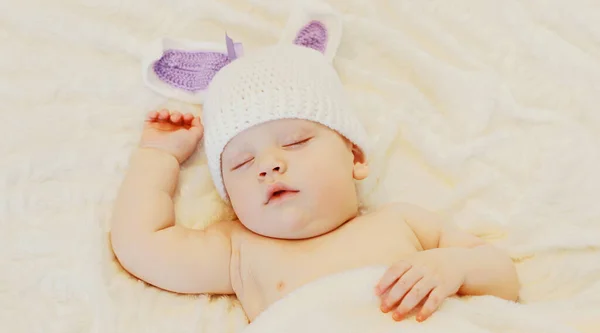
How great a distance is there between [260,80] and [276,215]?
0.78ft

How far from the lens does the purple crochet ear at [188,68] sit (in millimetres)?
1426

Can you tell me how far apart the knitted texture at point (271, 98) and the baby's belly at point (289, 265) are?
0.17 meters

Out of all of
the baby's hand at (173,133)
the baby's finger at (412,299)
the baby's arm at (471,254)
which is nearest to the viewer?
the baby's finger at (412,299)

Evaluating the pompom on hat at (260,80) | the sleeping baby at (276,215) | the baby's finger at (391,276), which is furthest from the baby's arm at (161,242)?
the baby's finger at (391,276)

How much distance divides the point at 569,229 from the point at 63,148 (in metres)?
0.92

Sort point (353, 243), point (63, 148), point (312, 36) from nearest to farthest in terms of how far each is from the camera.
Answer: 1. point (353, 243)
2. point (63, 148)
3. point (312, 36)

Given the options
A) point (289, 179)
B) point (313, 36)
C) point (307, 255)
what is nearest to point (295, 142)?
point (289, 179)

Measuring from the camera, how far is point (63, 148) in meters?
1.34

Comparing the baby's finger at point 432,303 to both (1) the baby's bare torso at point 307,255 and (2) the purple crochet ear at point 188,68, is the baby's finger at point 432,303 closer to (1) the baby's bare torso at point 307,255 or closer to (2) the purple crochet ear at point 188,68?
(1) the baby's bare torso at point 307,255

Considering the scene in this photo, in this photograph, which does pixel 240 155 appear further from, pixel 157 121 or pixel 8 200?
pixel 8 200

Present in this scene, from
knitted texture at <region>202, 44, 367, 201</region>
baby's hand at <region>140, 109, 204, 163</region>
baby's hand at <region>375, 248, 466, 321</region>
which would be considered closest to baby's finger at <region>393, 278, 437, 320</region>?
baby's hand at <region>375, 248, 466, 321</region>

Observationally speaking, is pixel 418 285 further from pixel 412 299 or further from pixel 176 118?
pixel 176 118

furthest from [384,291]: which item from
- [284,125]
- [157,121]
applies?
[157,121]

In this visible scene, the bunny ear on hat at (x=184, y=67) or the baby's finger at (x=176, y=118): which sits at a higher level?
the bunny ear on hat at (x=184, y=67)
